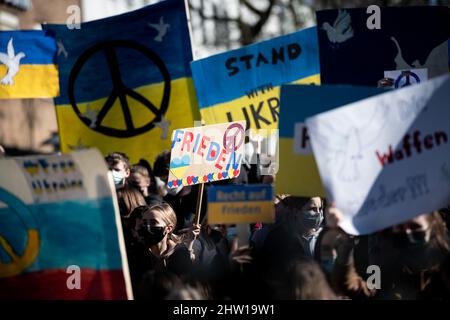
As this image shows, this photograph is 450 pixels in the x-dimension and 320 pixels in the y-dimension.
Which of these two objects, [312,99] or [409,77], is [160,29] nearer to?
[409,77]

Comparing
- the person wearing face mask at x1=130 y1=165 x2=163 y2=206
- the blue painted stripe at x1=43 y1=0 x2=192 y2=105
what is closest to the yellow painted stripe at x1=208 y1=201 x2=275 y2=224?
the person wearing face mask at x1=130 y1=165 x2=163 y2=206

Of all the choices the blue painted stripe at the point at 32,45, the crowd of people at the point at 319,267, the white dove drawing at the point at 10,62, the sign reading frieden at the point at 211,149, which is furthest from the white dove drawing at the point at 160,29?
the crowd of people at the point at 319,267

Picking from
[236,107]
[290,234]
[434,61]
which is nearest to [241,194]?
[290,234]

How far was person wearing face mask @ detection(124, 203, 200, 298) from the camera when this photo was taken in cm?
495

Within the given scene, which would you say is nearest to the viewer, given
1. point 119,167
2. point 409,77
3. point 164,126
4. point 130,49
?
point 409,77

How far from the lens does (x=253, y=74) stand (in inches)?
257

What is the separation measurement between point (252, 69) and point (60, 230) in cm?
315

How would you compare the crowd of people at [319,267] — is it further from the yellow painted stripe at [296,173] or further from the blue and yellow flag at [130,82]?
the blue and yellow flag at [130,82]

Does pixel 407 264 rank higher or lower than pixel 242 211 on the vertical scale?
lower

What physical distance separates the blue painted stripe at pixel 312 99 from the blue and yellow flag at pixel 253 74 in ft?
7.74

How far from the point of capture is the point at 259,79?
6.53 m

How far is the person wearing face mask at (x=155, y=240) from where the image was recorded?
495 cm

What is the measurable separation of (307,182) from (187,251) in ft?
3.58
